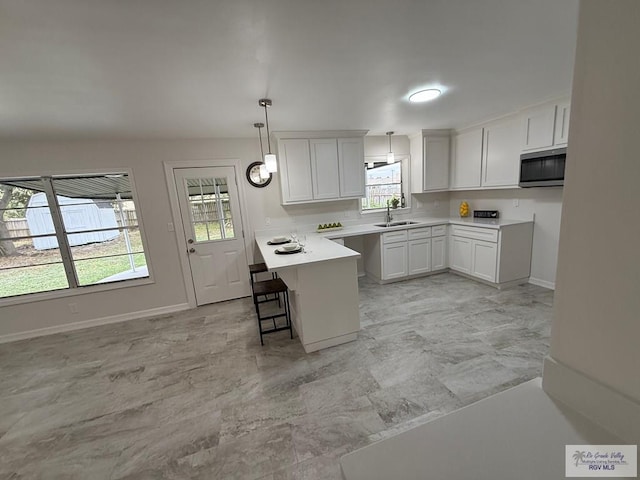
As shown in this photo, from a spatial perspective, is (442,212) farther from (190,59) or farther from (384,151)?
(190,59)

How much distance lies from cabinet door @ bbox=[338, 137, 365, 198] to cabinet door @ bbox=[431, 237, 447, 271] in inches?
56.5

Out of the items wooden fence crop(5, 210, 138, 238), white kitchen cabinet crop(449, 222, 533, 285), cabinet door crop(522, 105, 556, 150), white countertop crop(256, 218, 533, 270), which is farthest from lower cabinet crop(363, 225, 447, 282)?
wooden fence crop(5, 210, 138, 238)

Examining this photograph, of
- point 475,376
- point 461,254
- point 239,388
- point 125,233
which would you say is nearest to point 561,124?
point 461,254

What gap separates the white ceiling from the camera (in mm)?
1261

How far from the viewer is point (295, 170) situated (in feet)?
Result: 12.0

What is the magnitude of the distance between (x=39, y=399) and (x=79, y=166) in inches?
97.5

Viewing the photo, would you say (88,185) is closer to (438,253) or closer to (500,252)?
(438,253)

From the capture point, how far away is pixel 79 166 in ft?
10.2

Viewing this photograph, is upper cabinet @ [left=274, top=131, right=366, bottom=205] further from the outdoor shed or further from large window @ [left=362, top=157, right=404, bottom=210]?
the outdoor shed

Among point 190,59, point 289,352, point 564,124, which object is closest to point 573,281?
point 190,59

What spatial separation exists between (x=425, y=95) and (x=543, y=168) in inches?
71.9

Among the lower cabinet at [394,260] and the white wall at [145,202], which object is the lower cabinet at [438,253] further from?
the white wall at [145,202]

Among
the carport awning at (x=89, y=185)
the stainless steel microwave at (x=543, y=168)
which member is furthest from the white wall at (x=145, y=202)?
the stainless steel microwave at (x=543, y=168)

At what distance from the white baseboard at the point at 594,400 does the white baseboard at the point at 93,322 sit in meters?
3.95
